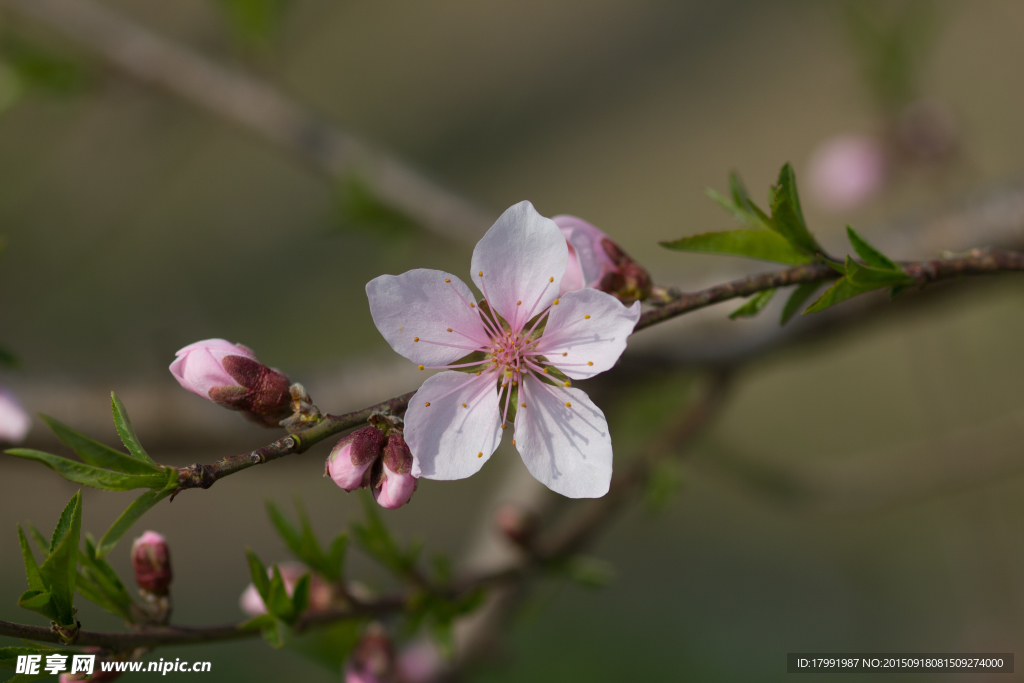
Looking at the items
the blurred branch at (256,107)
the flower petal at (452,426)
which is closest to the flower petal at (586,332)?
the flower petal at (452,426)

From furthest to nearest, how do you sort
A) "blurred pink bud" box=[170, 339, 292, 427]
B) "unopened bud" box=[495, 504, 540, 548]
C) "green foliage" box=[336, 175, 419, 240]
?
"green foliage" box=[336, 175, 419, 240], "unopened bud" box=[495, 504, 540, 548], "blurred pink bud" box=[170, 339, 292, 427]

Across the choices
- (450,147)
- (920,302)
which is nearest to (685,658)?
(920,302)

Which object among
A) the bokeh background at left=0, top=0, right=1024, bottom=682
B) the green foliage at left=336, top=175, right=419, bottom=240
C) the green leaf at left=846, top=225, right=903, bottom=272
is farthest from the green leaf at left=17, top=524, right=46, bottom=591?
the green foliage at left=336, top=175, right=419, bottom=240

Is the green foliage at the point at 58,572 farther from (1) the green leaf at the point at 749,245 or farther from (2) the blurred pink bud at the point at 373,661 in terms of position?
(1) the green leaf at the point at 749,245

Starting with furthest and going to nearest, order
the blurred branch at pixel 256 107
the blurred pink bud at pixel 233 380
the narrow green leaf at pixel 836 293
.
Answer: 1. the blurred branch at pixel 256 107
2. the blurred pink bud at pixel 233 380
3. the narrow green leaf at pixel 836 293

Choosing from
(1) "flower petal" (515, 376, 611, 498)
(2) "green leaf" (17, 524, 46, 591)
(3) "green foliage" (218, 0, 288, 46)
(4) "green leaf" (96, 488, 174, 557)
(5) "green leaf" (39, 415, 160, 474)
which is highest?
(3) "green foliage" (218, 0, 288, 46)

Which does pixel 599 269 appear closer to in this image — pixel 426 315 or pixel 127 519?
pixel 426 315

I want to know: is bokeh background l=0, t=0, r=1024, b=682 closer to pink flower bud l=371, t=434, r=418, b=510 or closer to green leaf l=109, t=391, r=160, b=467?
green leaf l=109, t=391, r=160, b=467
